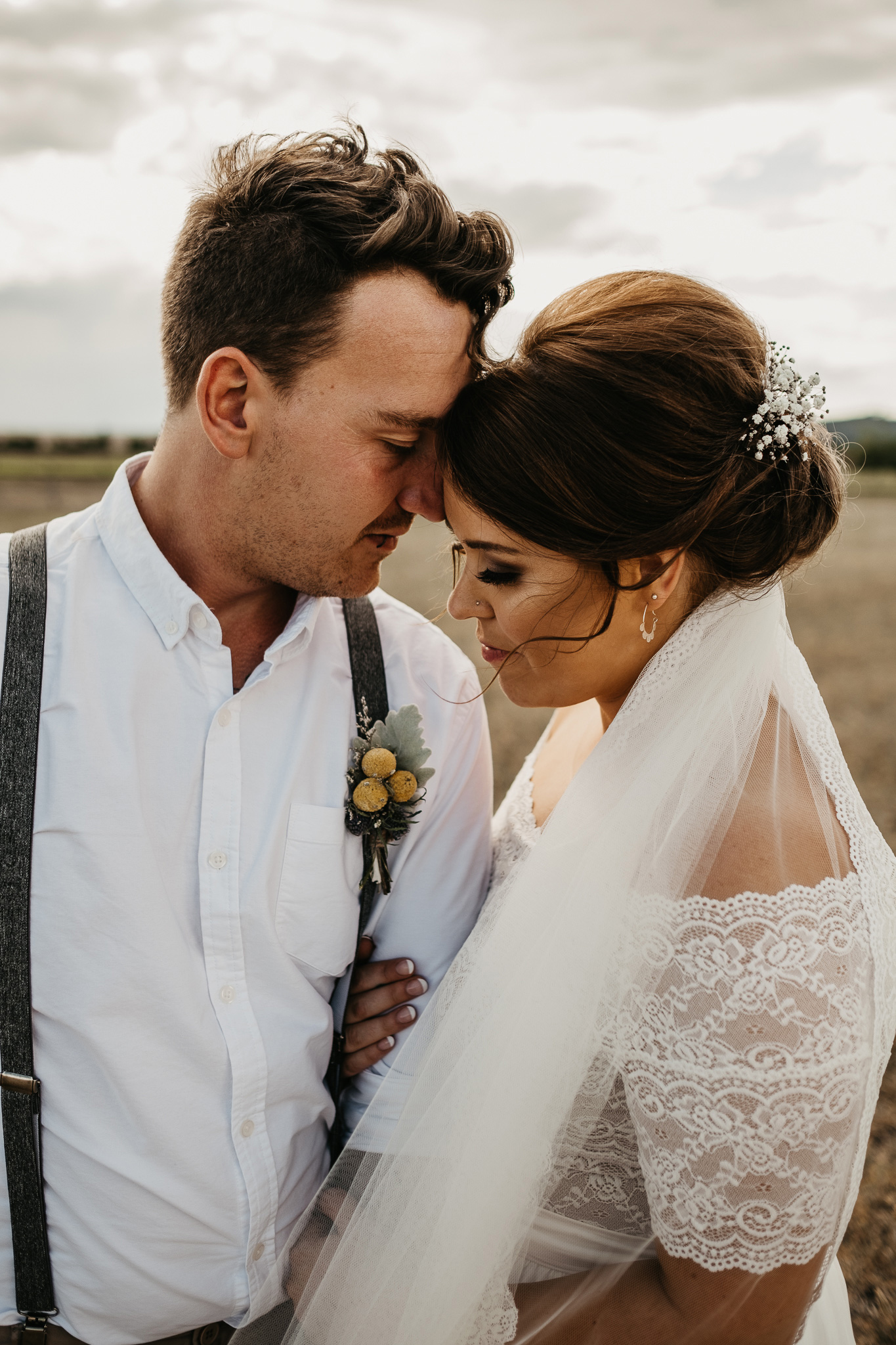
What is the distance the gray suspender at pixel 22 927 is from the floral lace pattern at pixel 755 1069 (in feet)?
3.57

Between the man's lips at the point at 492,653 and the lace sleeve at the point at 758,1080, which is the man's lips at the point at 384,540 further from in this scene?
the lace sleeve at the point at 758,1080

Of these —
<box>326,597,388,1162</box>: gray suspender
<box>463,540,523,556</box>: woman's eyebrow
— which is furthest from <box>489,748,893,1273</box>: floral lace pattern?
<box>463,540,523,556</box>: woman's eyebrow

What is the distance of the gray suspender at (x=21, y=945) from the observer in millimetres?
1632

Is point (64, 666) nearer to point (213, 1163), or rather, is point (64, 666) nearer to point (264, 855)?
point (264, 855)

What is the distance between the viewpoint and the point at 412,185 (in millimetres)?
2018

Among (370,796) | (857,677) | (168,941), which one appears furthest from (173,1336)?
(857,677)

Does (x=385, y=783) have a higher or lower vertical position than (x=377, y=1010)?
higher

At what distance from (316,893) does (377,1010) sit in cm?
32

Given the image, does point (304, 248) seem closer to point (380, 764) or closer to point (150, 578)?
point (150, 578)

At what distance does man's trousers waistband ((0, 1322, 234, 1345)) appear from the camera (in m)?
1.78

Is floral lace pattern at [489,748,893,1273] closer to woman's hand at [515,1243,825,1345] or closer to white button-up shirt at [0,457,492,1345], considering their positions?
woman's hand at [515,1243,825,1345]

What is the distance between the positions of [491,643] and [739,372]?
0.76 meters

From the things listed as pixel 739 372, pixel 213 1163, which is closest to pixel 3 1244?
pixel 213 1163

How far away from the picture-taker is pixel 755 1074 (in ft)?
4.86
